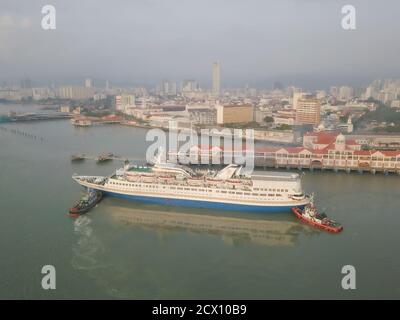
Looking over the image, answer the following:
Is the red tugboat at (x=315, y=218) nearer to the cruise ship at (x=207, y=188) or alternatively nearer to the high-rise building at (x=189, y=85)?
the cruise ship at (x=207, y=188)

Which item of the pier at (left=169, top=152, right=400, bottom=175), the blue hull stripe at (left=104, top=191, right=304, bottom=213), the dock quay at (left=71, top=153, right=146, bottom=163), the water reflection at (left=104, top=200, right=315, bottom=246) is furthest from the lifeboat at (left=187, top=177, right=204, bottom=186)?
the dock quay at (left=71, top=153, right=146, bottom=163)

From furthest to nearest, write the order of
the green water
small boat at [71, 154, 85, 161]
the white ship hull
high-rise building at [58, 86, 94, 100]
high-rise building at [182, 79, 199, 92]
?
1. high-rise building at [182, 79, 199, 92]
2. high-rise building at [58, 86, 94, 100]
3. small boat at [71, 154, 85, 161]
4. the white ship hull
5. the green water

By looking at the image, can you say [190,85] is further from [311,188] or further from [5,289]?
[5,289]

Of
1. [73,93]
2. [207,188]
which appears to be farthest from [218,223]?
[73,93]

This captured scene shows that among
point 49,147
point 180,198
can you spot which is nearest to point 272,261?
point 180,198

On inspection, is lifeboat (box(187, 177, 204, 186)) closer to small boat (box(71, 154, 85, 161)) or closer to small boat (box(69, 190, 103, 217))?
small boat (box(69, 190, 103, 217))

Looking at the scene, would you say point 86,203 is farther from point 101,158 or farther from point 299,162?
point 299,162

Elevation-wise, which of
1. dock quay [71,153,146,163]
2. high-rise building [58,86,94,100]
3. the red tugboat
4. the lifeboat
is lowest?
the red tugboat
